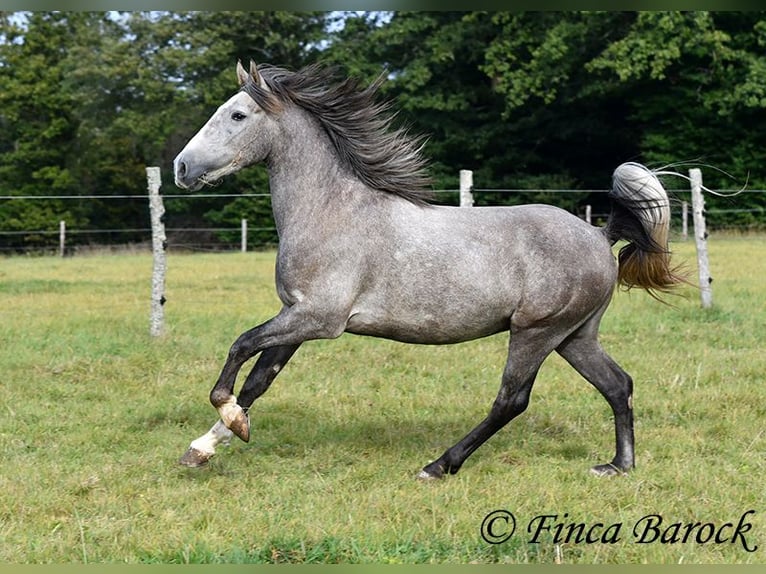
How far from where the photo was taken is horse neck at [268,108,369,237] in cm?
500

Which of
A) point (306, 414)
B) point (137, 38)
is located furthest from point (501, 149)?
point (306, 414)

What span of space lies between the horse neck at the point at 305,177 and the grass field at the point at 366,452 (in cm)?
154

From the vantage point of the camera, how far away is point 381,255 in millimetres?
4895

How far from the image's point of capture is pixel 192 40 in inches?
1289

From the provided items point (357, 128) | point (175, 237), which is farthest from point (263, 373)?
point (175, 237)

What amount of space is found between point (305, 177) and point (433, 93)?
27.0 m

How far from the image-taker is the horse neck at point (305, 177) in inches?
197

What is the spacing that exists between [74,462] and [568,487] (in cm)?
292

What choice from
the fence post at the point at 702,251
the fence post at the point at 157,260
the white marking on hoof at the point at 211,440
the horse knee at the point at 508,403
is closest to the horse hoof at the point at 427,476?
the horse knee at the point at 508,403

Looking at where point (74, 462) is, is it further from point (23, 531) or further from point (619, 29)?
point (619, 29)

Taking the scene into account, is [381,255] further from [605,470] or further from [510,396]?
[605,470]

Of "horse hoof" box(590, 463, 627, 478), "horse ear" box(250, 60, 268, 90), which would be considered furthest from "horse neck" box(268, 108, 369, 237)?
"horse hoof" box(590, 463, 627, 478)

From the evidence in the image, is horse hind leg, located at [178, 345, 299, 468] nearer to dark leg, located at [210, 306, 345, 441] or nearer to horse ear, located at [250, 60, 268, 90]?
dark leg, located at [210, 306, 345, 441]

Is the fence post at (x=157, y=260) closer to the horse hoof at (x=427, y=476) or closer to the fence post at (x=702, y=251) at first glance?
the horse hoof at (x=427, y=476)
